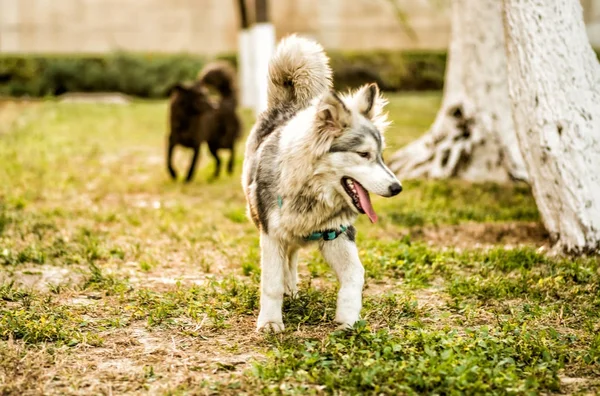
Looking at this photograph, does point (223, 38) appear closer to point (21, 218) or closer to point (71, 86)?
point (71, 86)

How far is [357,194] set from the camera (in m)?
4.07

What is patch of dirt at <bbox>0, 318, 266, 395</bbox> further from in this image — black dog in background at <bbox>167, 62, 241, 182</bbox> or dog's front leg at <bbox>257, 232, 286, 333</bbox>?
black dog in background at <bbox>167, 62, 241, 182</bbox>

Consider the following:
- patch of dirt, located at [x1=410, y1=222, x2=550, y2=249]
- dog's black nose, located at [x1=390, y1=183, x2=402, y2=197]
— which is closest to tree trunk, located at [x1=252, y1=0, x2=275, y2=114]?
patch of dirt, located at [x1=410, y1=222, x2=550, y2=249]

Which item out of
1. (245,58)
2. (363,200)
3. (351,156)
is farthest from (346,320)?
(245,58)

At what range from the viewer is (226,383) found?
353cm

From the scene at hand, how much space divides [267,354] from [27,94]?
1979cm

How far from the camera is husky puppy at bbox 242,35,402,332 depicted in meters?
4.01

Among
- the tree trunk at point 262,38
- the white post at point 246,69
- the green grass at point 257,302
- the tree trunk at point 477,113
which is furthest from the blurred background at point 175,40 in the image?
the green grass at point 257,302

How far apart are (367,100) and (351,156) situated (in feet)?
1.21

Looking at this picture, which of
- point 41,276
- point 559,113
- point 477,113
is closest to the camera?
point 41,276

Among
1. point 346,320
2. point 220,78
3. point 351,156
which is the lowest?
point 346,320

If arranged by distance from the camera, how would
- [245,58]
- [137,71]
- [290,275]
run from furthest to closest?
[137,71] → [245,58] → [290,275]

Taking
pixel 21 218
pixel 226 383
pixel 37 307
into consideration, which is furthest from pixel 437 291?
pixel 21 218

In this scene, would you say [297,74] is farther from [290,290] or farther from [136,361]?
[136,361]
